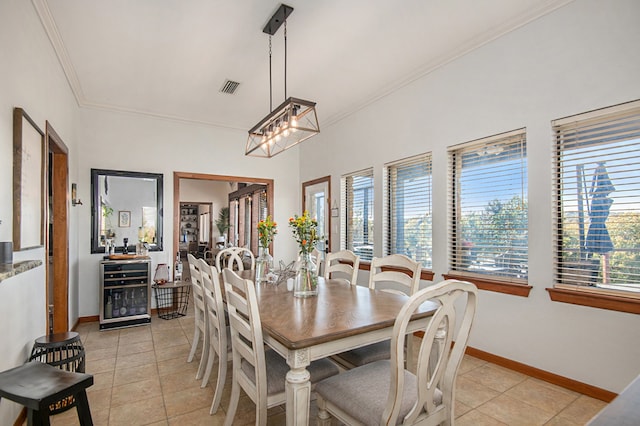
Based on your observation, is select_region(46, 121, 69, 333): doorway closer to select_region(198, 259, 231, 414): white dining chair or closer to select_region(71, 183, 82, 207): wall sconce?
select_region(71, 183, 82, 207): wall sconce

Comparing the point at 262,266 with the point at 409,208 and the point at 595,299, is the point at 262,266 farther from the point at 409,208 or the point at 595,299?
the point at 595,299

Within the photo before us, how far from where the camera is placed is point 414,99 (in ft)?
12.8

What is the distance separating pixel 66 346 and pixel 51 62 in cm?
253

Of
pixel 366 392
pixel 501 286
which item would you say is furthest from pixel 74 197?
pixel 501 286

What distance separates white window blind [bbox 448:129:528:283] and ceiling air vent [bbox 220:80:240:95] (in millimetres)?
2664

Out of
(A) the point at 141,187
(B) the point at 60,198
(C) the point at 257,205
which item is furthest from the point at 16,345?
(C) the point at 257,205

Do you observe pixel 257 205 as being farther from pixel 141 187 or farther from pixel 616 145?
pixel 616 145

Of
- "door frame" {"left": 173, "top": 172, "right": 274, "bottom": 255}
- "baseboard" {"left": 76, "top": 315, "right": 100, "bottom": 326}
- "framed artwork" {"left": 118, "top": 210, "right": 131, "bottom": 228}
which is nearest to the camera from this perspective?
"baseboard" {"left": 76, "top": 315, "right": 100, "bottom": 326}

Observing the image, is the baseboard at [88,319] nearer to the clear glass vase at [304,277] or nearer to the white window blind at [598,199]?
the clear glass vase at [304,277]

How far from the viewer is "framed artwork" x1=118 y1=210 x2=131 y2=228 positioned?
16.0ft

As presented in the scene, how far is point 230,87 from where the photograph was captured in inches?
166

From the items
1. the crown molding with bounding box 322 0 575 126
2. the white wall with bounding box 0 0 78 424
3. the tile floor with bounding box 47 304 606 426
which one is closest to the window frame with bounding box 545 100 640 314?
the tile floor with bounding box 47 304 606 426

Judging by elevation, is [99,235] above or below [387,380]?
above

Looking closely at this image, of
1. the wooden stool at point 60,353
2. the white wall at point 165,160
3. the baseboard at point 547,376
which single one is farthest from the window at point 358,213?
the wooden stool at point 60,353
